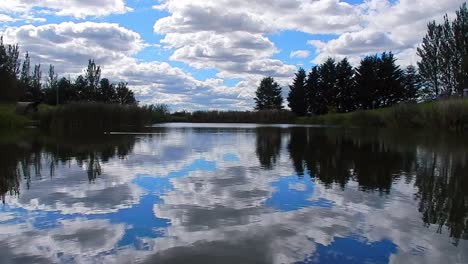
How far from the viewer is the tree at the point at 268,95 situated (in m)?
97.6

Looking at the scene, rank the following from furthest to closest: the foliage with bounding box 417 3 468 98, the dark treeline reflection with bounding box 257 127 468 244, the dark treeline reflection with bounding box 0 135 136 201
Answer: the foliage with bounding box 417 3 468 98, the dark treeline reflection with bounding box 0 135 136 201, the dark treeline reflection with bounding box 257 127 468 244

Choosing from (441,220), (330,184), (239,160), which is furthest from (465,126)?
(441,220)

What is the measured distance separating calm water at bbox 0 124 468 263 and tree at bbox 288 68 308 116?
65999 mm

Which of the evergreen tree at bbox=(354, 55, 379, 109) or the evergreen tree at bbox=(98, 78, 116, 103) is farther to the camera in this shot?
the evergreen tree at bbox=(98, 78, 116, 103)

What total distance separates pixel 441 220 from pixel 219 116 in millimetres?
70280

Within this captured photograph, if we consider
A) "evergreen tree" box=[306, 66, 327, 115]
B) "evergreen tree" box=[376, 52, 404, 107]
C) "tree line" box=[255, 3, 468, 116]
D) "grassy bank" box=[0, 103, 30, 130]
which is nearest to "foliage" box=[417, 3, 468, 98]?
"tree line" box=[255, 3, 468, 116]

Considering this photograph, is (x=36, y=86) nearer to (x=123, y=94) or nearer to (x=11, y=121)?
(x=123, y=94)

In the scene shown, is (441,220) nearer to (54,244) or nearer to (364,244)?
(364,244)

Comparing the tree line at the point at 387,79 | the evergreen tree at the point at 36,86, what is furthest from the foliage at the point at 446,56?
the evergreen tree at the point at 36,86

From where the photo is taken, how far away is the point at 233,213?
19.2ft

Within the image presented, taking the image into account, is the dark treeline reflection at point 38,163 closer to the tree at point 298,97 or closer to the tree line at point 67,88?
the tree line at point 67,88

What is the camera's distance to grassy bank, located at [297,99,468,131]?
28.7m

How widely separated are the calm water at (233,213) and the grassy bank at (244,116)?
6232 centimetres

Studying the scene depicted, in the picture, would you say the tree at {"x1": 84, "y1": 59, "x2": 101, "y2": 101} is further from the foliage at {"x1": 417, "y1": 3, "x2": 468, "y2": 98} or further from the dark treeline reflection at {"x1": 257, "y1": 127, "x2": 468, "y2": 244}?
the dark treeline reflection at {"x1": 257, "y1": 127, "x2": 468, "y2": 244}
